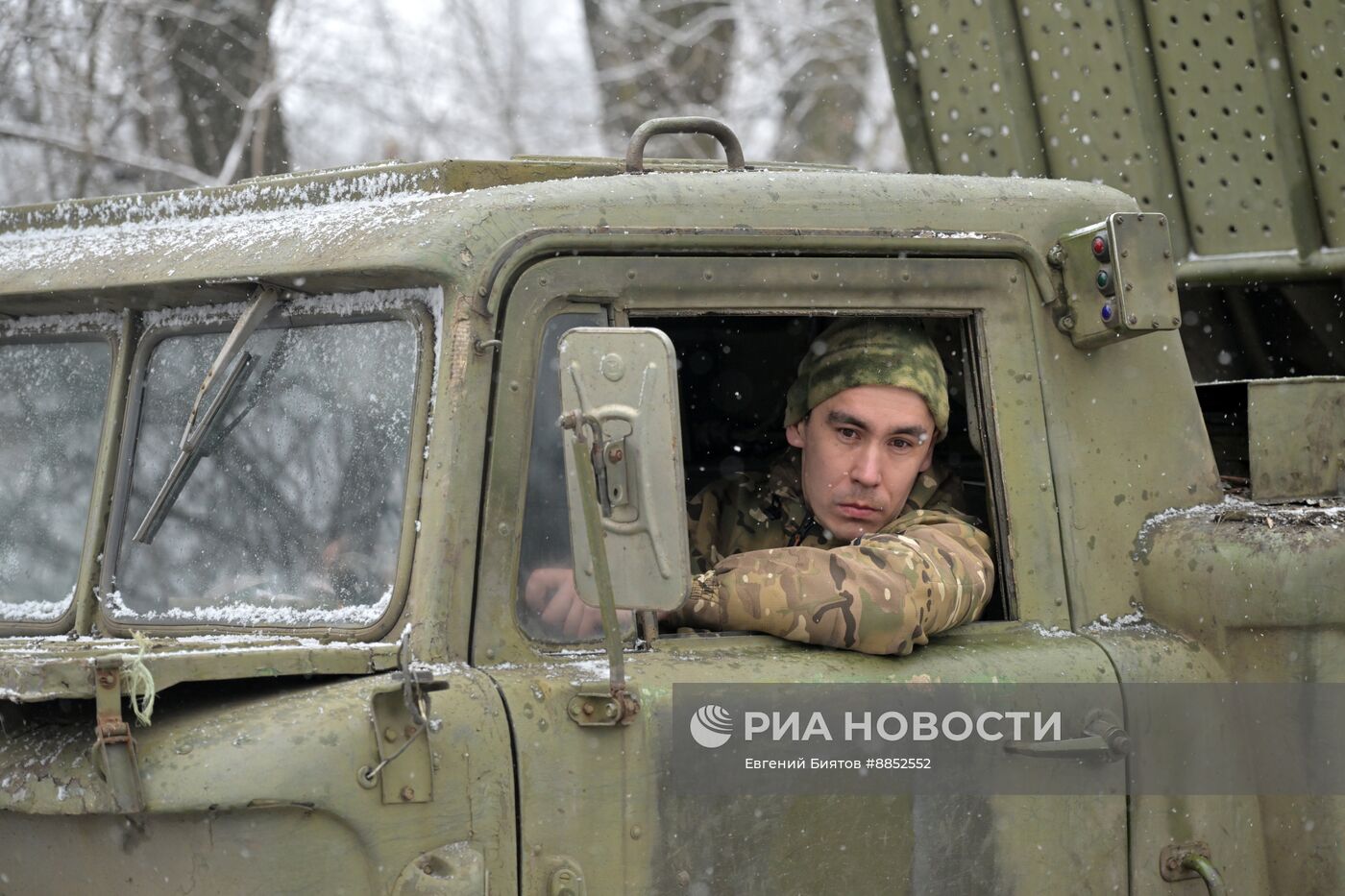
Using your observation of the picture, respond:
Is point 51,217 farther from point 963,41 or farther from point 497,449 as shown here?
point 963,41

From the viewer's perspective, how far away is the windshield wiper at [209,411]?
273cm

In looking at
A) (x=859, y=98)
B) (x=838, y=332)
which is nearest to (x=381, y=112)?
(x=859, y=98)

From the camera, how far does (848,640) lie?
2719 mm

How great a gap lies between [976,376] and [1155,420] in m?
0.38

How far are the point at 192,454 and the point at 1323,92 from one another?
294cm

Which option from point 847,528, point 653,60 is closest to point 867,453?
point 847,528

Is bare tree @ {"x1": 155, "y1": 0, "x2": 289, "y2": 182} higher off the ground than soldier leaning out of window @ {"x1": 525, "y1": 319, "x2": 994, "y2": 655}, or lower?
higher

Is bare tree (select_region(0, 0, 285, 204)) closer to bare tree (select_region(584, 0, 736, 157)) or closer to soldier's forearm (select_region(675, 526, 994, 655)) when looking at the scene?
bare tree (select_region(584, 0, 736, 157))

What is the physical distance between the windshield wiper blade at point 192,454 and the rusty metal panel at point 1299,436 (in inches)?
73.9

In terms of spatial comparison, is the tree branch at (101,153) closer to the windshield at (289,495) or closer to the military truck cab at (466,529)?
the military truck cab at (466,529)

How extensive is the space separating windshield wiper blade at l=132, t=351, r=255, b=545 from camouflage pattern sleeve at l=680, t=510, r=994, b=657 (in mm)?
833

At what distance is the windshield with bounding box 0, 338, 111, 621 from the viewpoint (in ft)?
9.58

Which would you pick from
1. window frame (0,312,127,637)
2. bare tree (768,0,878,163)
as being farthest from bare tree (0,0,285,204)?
window frame (0,312,127,637)

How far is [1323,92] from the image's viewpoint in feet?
13.6
